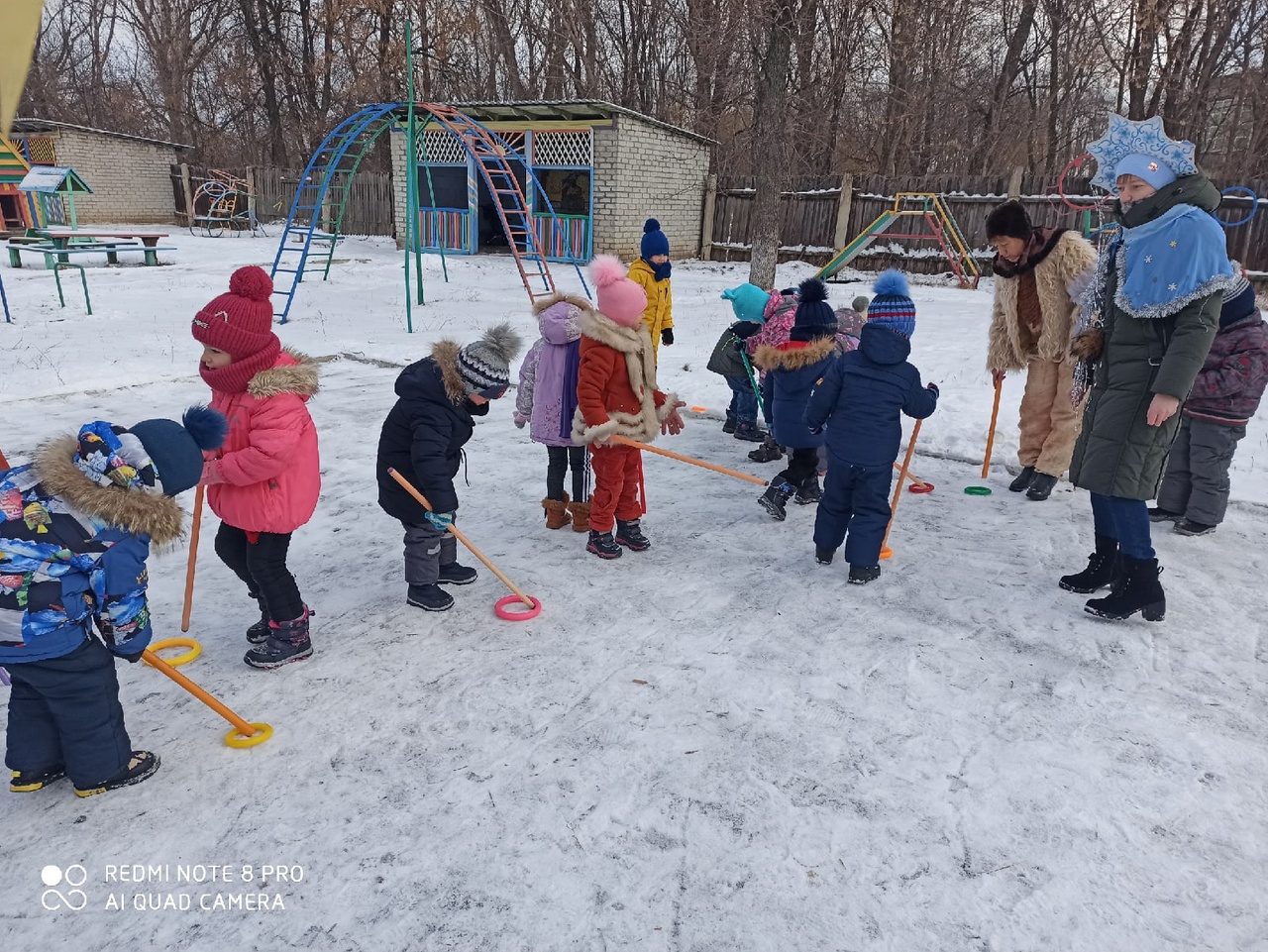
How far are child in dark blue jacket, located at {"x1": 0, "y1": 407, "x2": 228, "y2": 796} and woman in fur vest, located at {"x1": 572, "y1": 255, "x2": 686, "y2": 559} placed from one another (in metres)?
1.99

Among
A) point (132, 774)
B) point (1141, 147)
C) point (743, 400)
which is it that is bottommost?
point (132, 774)

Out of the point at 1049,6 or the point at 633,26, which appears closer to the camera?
the point at 1049,6

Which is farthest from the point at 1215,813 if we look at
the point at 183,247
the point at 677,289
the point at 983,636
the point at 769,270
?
the point at 183,247

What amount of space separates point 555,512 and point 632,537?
53 cm

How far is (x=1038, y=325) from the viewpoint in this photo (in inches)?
203

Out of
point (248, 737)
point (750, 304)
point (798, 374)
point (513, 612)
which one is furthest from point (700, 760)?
point (750, 304)

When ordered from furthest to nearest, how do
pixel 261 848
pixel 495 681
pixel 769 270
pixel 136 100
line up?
Result: 1. pixel 136 100
2. pixel 769 270
3. pixel 495 681
4. pixel 261 848

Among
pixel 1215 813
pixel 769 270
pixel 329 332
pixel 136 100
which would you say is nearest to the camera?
pixel 1215 813

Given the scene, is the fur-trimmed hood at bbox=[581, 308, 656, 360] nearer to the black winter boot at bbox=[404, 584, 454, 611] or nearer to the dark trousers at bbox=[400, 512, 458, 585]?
the dark trousers at bbox=[400, 512, 458, 585]

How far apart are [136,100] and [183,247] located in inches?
788

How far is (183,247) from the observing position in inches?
768

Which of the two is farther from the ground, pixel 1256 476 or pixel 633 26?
pixel 633 26

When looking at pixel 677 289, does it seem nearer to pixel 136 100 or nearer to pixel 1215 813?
pixel 1215 813

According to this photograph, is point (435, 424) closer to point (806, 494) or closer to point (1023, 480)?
point (806, 494)
